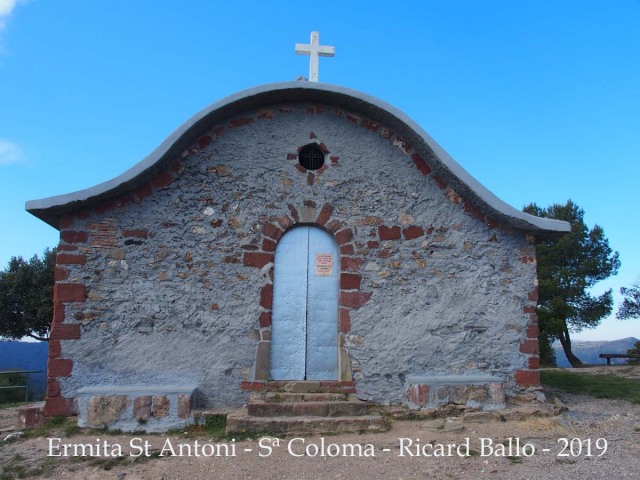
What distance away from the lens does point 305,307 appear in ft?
22.4

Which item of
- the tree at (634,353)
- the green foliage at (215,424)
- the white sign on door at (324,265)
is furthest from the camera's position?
the tree at (634,353)

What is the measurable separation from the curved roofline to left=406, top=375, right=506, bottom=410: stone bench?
2270 mm

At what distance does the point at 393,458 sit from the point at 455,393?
183 cm

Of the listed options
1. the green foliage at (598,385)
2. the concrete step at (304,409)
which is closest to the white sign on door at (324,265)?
the concrete step at (304,409)

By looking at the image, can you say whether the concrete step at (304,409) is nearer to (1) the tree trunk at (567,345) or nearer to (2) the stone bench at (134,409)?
(2) the stone bench at (134,409)

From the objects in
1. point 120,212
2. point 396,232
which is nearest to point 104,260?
point 120,212

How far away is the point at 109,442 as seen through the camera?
5.46 m

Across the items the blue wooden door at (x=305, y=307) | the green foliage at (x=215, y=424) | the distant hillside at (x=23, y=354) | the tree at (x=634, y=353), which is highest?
the blue wooden door at (x=305, y=307)

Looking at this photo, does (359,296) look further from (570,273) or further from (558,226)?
(570,273)

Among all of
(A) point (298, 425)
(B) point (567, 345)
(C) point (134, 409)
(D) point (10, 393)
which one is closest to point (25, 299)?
(D) point (10, 393)

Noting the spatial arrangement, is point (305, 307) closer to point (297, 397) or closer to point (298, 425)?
point (297, 397)

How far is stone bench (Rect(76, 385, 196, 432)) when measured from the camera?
19.0ft

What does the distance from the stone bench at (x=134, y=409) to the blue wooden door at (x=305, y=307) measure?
4.03 feet

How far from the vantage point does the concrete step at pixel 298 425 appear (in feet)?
18.4
